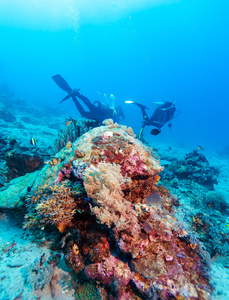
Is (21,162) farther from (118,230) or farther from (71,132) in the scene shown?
(118,230)

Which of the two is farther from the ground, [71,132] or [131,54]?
[131,54]

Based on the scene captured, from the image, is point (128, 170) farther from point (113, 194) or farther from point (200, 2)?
point (200, 2)

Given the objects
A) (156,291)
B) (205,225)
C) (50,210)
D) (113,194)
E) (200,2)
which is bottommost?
(156,291)

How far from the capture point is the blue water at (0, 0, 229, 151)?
7388cm

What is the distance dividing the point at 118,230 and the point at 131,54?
505ft

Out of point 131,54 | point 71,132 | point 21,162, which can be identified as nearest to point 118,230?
point 71,132

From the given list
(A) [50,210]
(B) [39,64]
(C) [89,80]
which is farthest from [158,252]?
(B) [39,64]

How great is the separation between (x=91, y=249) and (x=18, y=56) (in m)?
194

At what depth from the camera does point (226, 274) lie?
3008 millimetres

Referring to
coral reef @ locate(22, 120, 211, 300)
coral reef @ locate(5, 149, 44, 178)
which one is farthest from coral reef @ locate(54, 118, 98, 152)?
coral reef @ locate(22, 120, 211, 300)

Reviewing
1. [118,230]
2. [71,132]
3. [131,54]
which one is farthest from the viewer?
[131,54]

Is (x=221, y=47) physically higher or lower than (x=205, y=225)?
higher

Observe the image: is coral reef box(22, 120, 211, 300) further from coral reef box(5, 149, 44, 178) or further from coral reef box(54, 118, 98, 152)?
coral reef box(5, 149, 44, 178)

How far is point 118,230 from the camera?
2230 mm
